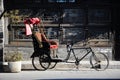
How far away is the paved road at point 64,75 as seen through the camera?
16.7 metres

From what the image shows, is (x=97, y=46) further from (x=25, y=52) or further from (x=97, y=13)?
(x=25, y=52)

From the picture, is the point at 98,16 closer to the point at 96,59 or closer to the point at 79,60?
the point at 96,59

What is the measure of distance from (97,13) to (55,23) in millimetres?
1885

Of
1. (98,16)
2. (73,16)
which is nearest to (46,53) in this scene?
(73,16)

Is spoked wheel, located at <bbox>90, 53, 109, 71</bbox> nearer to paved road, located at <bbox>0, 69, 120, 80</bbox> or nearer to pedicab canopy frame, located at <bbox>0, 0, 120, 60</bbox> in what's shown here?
paved road, located at <bbox>0, 69, 120, 80</bbox>

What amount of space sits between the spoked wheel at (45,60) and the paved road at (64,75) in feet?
0.90

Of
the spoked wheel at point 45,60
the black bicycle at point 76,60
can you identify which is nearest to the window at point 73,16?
the black bicycle at point 76,60

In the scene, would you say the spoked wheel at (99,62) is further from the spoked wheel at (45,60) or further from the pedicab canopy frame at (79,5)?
the pedicab canopy frame at (79,5)

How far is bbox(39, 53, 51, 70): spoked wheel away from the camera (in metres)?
18.7

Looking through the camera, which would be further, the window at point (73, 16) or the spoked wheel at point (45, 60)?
the window at point (73, 16)

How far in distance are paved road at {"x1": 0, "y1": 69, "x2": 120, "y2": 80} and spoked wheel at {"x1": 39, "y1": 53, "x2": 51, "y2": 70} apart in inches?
10.8

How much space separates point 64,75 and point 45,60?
1.60 meters

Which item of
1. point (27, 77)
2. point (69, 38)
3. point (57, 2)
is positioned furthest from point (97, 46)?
point (27, 77)

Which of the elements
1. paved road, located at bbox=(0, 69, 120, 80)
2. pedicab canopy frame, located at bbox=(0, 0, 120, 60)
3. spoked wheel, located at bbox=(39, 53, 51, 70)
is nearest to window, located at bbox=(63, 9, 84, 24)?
pedicab canopy frame, located at bbox=(0, 0, 120, 60)
